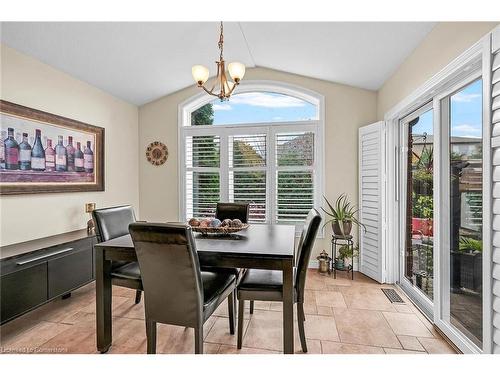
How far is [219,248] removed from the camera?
1.92 m

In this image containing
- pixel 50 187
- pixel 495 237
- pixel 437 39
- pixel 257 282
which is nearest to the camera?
pixel 495 237

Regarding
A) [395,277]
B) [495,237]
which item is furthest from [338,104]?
[495,237]

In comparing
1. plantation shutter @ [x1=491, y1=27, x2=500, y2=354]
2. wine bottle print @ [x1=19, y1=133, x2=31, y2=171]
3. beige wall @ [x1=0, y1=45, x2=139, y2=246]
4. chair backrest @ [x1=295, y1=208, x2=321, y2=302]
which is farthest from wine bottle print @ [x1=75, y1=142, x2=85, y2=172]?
plantation shutter @ [x1=491, y1=27, x2=500, y2=354]

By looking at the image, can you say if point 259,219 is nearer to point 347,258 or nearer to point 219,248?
point 347,258

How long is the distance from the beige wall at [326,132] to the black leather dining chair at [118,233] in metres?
1.69

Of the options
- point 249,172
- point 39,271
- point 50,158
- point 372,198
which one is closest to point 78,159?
point 50,158

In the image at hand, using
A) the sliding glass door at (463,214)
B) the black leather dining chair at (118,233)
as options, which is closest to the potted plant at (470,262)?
the sliding glass door at (463,214)

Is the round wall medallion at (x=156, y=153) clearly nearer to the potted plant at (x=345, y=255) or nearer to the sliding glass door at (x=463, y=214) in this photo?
the potted plant at (x=345, y=255)

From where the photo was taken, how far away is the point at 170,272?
1681 mm

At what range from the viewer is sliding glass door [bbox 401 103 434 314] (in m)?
2.76

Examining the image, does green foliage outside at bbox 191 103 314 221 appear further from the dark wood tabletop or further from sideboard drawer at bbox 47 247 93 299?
Result: sideboard drawer at bbox 47 247 93 299

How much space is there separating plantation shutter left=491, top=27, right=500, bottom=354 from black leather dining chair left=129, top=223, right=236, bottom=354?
1.64 metres

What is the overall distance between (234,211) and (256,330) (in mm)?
1299
